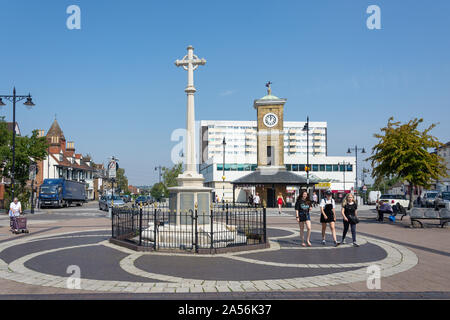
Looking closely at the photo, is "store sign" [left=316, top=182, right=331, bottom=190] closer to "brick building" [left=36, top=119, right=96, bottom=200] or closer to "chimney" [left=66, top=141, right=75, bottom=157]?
"brick building" [left=36, top=119, right=96, bottom=200]

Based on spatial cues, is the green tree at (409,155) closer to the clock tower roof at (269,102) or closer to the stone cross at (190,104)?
the stone cross at (190,104)

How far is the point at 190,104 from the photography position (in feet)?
42.5

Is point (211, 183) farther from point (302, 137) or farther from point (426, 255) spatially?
point (302, 137)

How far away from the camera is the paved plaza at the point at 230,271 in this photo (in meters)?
6.10

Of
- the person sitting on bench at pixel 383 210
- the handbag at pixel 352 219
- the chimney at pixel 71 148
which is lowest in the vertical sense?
the person sitting on bench at pixel 383 210

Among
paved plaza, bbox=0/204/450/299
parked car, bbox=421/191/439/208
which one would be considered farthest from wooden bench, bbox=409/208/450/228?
parked car, bbox=421/191/439/208

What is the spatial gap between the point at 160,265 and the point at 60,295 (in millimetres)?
2750

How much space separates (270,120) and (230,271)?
39.2 metres

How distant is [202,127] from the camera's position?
13225cm

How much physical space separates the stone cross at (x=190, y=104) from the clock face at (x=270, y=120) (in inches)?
1304

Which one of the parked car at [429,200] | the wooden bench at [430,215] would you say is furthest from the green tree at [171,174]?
the wooden bench at [430,215]

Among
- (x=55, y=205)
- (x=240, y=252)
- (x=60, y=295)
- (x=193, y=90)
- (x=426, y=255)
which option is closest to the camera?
(x=60, y=295)

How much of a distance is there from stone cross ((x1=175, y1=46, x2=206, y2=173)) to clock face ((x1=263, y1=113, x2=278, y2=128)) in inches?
1304
